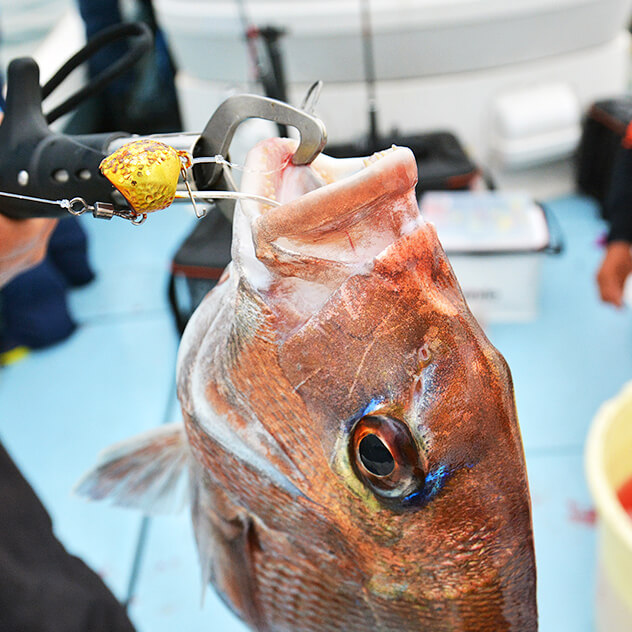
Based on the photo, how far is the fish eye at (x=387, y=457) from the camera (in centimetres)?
41

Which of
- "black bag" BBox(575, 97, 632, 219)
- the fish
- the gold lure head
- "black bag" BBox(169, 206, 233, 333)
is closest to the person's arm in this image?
"black bag" BBox(575, 97, 632, 219)

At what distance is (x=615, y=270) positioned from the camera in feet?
6.05

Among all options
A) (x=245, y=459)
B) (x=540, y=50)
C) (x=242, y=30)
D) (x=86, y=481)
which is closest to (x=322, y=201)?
(x=245, y=459)

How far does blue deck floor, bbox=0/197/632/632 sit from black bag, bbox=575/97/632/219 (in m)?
0.10

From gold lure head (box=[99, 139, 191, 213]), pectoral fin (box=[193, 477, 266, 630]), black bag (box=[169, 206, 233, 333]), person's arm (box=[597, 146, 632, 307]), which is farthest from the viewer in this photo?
black bag (box=[169, 206, 233, 333])

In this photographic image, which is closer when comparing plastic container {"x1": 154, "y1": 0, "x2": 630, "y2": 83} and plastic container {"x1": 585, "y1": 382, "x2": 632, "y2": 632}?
plastic container {"x1": 585, "y1": 382, "x2": 632, "y2": 632}

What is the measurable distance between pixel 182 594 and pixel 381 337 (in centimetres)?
132

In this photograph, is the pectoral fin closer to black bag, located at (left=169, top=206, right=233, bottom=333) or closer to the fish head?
the fish head

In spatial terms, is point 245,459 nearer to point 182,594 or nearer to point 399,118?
point 182,594

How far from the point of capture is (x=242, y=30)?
8.74ft

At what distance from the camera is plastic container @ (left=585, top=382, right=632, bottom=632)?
0.99m

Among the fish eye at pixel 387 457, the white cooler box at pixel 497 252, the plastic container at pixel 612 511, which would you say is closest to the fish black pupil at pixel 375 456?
the fish eye at pixel 387 457

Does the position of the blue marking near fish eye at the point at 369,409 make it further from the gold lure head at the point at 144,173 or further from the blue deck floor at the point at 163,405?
the blue deck floor at the point at 163,405

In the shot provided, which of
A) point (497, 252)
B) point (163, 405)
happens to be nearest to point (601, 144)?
point (497, 252)
